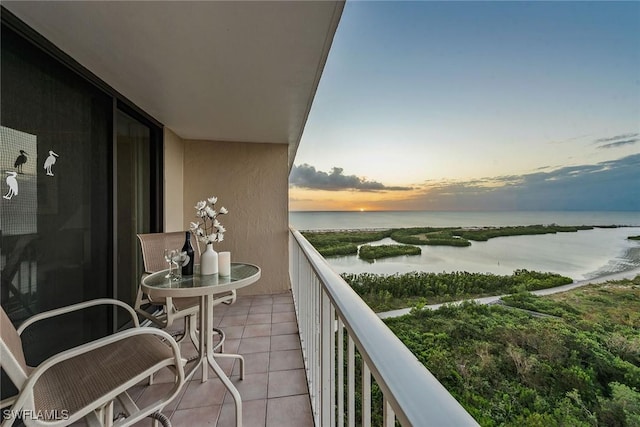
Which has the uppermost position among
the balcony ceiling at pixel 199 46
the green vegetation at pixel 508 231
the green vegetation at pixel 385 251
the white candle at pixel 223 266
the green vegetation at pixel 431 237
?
the balcony ceiling at pixel 199 46

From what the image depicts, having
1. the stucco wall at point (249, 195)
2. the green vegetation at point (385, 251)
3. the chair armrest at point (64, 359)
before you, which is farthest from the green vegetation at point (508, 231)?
the stucco wall at point (249, 195)

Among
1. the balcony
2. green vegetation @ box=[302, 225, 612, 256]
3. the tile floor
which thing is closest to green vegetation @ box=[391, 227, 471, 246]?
green vegetation @ box=[302, 225, 612, 256]

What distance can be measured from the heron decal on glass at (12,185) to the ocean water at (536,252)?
6.05 feet

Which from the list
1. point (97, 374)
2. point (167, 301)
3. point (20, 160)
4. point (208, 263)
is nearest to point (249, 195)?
point (208, 263)

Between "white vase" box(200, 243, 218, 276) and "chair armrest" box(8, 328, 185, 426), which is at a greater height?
"white vase" box(200, 243, 218, 276)

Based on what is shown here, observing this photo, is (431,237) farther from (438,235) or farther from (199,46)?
(199,46)

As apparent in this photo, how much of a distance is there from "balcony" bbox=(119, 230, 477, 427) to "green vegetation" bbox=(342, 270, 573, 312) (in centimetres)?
48

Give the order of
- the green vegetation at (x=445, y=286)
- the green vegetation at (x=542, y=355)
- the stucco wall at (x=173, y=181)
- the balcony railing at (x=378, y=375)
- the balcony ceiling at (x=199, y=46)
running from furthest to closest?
1. the stucco wall at (x=173, y=181)
2. the green vegetation at (x=445, y=286)
3. the balcony ceiling at (x=199, y=46)
4. the green vegetation at (x=542, y=355)
5. the balcony railing at (x=378, y=375)

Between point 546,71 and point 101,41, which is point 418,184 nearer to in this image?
point 546,71

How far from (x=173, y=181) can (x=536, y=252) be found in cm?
392

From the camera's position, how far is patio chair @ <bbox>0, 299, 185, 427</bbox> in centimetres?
98

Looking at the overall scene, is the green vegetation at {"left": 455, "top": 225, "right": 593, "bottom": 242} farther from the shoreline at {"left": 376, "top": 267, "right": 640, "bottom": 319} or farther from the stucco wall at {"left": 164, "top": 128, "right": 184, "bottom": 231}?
the stucco wall at {"left": 164, "top": 128, "right": 184, "bottom": 231}

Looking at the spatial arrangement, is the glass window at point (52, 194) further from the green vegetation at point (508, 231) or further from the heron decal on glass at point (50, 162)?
the green vegetation at point (508, 231)

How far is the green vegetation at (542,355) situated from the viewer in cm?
127
